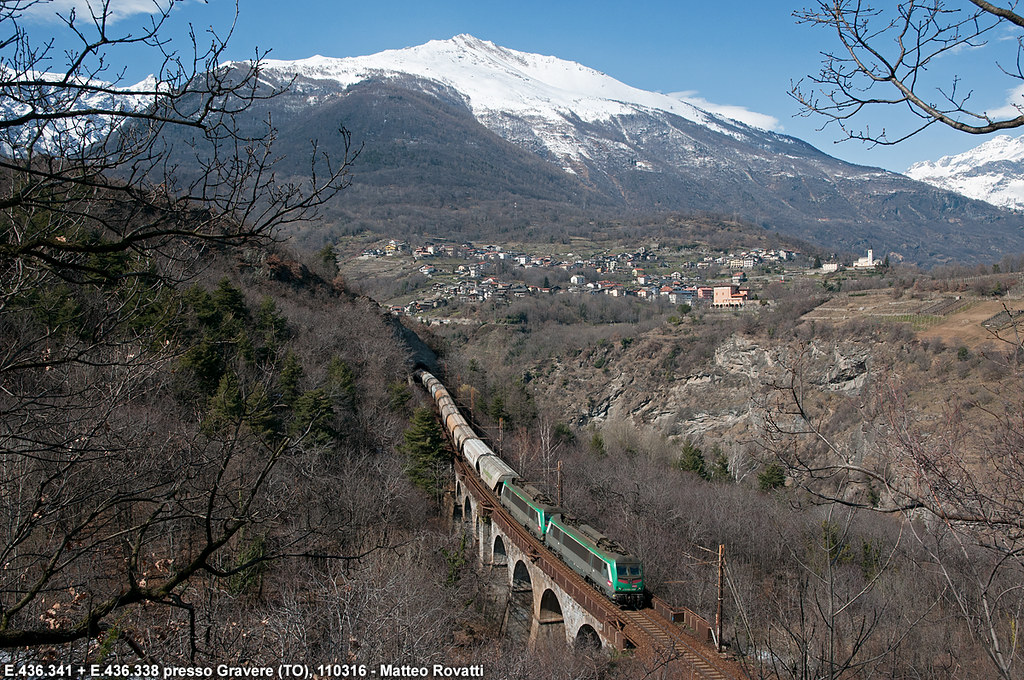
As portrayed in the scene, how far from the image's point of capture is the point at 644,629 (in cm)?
1330

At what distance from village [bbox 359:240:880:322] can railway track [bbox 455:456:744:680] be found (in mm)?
58159

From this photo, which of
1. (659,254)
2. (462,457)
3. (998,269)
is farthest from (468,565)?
(659,254)

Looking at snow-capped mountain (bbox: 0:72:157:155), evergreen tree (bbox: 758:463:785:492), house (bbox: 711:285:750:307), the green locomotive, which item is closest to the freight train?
the green locomotive

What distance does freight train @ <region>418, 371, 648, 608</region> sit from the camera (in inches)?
584

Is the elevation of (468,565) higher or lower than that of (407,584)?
lower

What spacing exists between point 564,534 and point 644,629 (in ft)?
14.1

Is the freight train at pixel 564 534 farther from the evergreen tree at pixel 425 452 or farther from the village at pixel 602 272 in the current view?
the village at pixel 602 272

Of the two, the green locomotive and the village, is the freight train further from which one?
the village

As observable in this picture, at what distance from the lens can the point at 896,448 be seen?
15.3 feet

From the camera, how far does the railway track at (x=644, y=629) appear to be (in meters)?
11.8

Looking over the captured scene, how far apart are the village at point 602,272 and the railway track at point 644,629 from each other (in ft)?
191

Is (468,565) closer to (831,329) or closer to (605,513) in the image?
(605,513)

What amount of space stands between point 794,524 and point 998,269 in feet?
141

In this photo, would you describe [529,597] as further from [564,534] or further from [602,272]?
[602,272]
